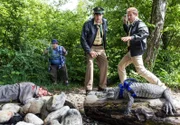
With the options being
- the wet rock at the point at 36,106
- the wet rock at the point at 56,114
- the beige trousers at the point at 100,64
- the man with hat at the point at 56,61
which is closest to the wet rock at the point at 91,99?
the wet rock at the point at 56,114

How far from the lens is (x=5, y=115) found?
4957 mm

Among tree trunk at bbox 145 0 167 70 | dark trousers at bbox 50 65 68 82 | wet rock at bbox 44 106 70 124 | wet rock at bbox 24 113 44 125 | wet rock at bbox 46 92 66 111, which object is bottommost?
wet rock at bbox 24 113 44 125

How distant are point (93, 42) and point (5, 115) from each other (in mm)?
3049

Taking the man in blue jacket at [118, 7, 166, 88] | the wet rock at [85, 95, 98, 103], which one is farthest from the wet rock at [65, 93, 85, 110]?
the man in blue jacket at [118, 7, 166, 88]

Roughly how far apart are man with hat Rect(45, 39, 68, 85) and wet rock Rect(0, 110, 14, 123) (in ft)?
13.9

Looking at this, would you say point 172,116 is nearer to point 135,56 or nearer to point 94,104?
point 94,104

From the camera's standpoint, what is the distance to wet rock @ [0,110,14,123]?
4.91 meters

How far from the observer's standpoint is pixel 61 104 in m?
5.09

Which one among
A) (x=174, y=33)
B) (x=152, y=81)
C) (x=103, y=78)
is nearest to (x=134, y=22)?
(x=152, y=81)

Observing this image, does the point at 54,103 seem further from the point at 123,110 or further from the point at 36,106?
the point at 123,110

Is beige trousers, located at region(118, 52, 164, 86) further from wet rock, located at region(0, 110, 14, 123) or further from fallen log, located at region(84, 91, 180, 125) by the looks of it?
wet rock, located at region(0, 110, 14, 123)

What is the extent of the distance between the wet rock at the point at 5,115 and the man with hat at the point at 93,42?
7.40 ft

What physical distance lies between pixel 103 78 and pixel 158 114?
2839mm

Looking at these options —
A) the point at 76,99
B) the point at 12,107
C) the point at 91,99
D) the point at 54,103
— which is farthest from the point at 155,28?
the point at 12,107
